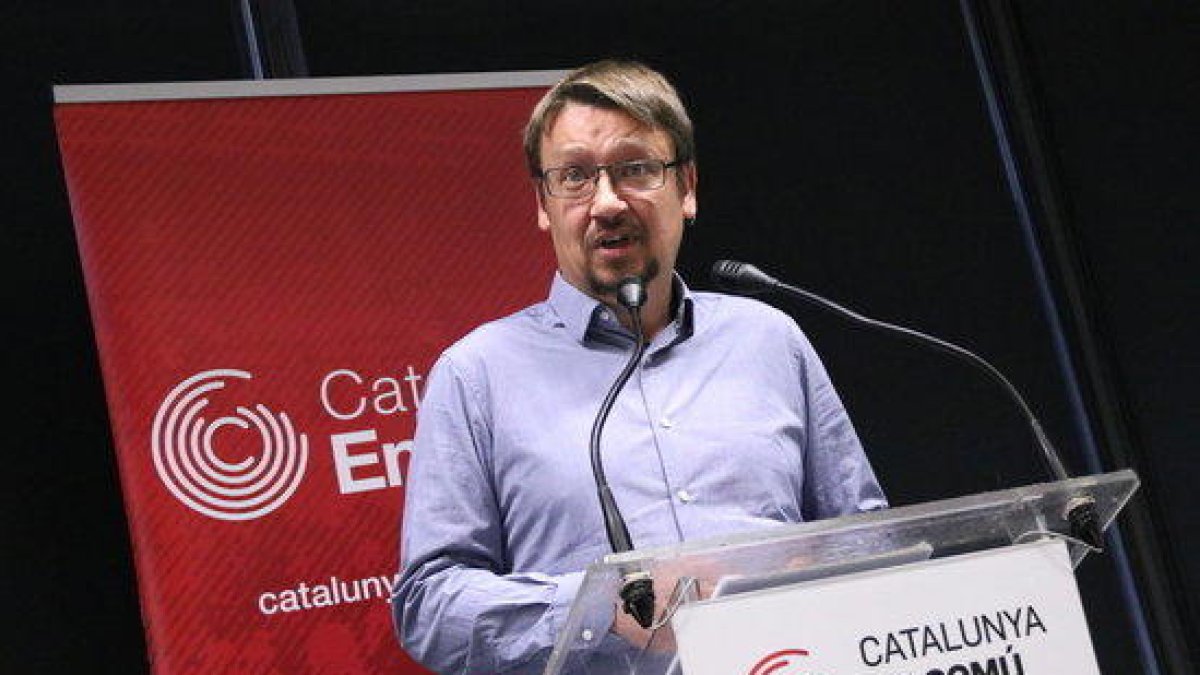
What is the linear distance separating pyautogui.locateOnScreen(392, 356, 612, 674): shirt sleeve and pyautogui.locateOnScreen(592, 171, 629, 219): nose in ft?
1.03

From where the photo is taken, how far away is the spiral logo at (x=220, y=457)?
2.94 metres

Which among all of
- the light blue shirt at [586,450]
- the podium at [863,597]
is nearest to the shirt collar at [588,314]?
the light blue shirt at [586,450]

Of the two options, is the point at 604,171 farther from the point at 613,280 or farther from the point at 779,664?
the point at 779,664

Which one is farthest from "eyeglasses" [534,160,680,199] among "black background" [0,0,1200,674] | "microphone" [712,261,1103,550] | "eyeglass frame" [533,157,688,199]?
"black background" [0,0,1200,674]

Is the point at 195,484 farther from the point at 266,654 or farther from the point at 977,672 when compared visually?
the point at 977,672

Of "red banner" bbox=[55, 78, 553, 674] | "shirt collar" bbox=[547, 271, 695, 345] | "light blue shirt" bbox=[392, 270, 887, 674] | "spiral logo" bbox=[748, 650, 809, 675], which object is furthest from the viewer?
"red banner" bbox=[55, 78, 553, 674]

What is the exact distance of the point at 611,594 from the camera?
1.67 m

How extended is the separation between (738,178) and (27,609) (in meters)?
1.90

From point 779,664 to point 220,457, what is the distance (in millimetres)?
1603

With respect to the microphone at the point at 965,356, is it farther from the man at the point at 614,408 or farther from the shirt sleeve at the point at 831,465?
the shirt sleeve at the point at 831,465

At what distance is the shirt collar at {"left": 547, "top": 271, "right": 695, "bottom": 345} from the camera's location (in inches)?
100

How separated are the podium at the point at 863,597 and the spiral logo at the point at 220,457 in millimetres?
1367

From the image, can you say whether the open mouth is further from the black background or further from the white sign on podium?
the black background

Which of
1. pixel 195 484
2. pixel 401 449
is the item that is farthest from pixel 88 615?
pixel 401 449
